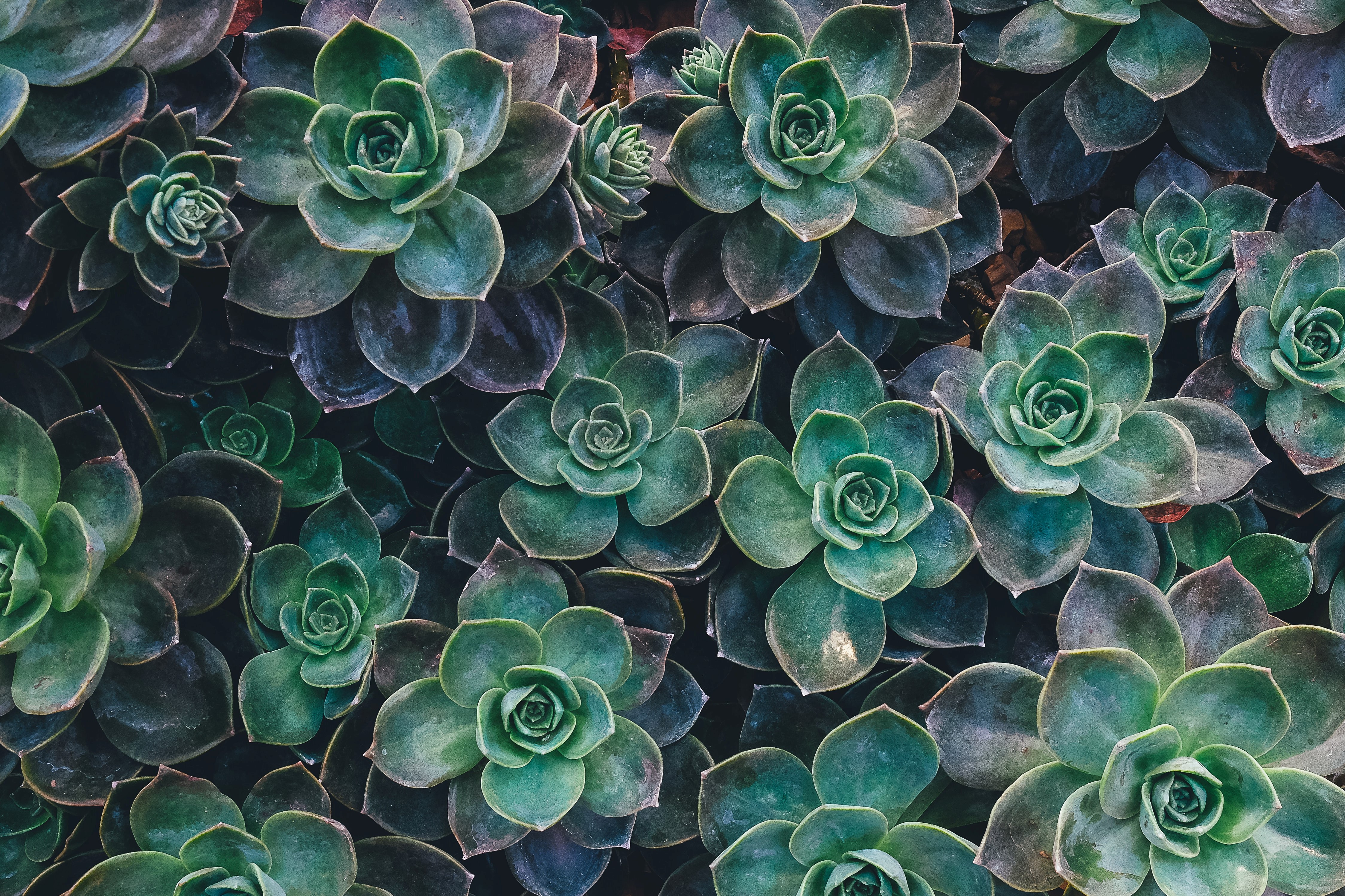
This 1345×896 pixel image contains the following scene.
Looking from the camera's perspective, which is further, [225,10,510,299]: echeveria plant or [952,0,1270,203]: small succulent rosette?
[952,0,1270,203]: small succulent rosette

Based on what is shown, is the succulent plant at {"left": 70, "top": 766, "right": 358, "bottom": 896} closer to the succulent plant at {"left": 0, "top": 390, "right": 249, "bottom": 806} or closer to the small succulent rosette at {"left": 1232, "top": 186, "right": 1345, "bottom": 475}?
the succulent plant at {"left": 0, "top": 390, "right": 249, "bottom": 806}

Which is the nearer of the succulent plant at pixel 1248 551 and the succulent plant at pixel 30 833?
the succulent plant at pixel 30 833

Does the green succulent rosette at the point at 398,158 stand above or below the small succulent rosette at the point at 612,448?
above

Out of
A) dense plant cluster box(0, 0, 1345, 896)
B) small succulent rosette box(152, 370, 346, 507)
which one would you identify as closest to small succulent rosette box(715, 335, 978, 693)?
dense plant cluster box(0, 0, 1345, 896)

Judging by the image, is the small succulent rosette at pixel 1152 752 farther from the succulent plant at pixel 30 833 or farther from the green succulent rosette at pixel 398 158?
the succulent plant at pixel 30 833

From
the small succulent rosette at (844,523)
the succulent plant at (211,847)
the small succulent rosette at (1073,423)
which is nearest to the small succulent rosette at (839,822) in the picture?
the small succulent rosette at (844,523)
